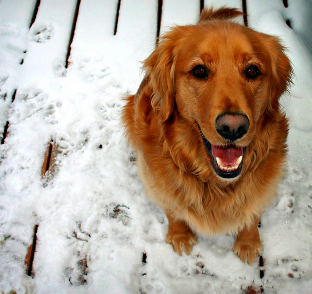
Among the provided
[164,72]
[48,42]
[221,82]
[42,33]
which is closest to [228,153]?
[221,82]

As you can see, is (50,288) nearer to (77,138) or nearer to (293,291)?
(77,138)

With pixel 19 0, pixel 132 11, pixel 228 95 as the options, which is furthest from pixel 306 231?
pixel 19 0

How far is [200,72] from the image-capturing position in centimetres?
153

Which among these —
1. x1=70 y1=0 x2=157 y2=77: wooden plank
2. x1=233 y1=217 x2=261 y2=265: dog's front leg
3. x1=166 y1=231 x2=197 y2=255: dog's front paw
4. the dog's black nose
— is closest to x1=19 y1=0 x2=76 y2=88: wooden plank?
x1=70 y1=0 x2=157 y2=77: wooden plank

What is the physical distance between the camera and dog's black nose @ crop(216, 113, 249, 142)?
1302mm

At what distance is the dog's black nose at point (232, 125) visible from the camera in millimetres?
1302

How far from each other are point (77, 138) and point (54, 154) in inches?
9.7

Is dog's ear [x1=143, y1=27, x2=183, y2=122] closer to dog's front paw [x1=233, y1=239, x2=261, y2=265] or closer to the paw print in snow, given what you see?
dog's front paw [x1=233, y1=239, x2=261, y2=265]

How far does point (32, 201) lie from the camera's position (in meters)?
2.32

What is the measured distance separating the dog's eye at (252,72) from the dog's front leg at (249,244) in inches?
42.1

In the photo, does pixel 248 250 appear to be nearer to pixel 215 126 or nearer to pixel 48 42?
pixel 215 126

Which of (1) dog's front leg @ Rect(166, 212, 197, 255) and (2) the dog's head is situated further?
(1) dog's front leg @ Rect(166, 212, 197, 255)

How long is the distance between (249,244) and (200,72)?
1307 mm

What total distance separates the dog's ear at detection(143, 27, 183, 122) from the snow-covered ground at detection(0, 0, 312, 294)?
0.92m
